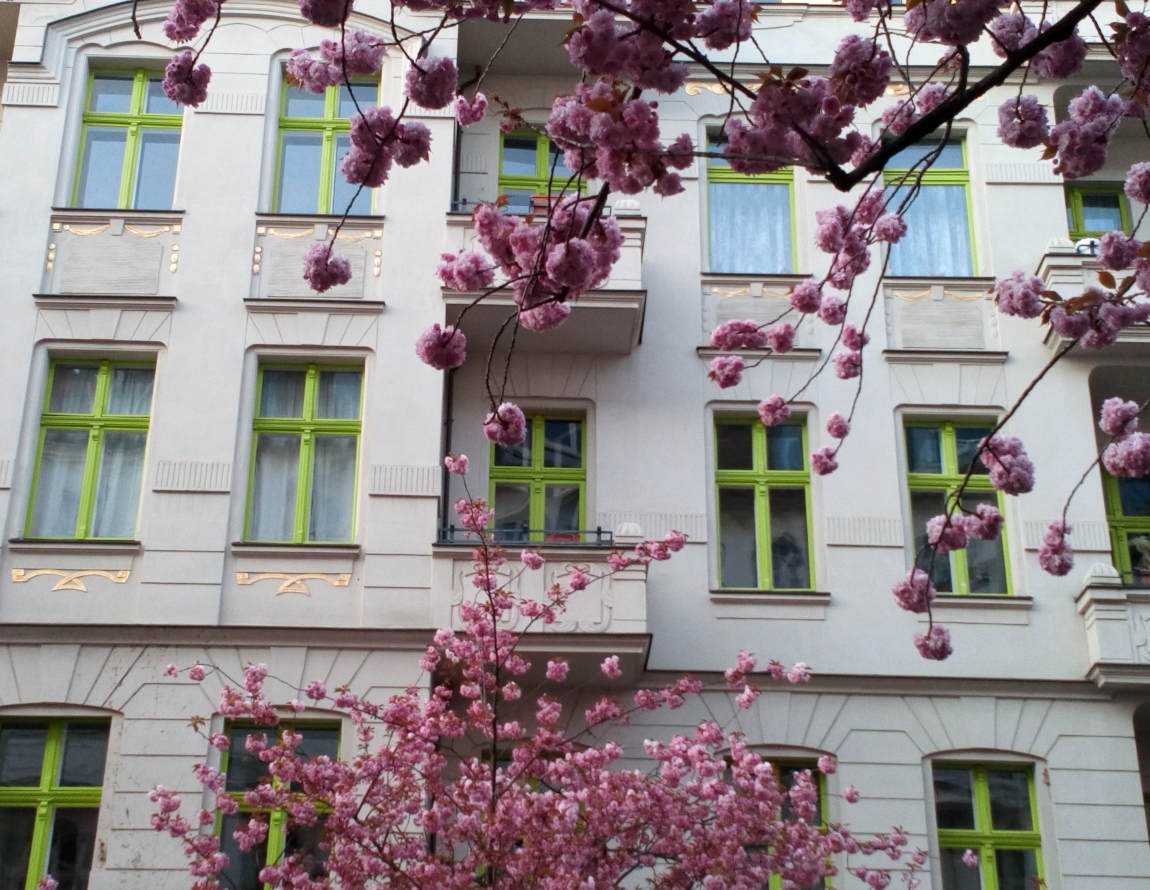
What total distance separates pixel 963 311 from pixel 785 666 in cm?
400

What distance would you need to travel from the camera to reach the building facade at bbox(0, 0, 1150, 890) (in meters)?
13.0

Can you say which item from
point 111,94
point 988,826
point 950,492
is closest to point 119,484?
point 111,94

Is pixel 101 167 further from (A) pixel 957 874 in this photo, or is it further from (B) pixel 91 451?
(A) pixel 957 874

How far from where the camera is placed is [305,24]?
15.9 metres

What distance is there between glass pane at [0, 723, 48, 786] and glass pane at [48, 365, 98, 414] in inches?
114

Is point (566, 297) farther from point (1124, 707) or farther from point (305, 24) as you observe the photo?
point (305, 24)

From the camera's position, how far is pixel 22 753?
12.9 meters

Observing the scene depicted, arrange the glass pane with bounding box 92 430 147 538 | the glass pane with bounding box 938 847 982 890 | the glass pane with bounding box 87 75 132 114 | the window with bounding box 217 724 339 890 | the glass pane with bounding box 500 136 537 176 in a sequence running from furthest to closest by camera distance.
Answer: the glass pane with bounding box 500 136 537 176 < the glass pane with bounding box 87 75 132 114 < the glass pane with bounding box 92 430 147 538 < the glass pane with bounding box 938 847 982 890 < the window with bounding box 217 724 339 890

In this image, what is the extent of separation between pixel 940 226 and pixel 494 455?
16.7ft

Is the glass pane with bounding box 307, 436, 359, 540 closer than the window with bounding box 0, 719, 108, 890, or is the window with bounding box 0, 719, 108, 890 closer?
the window with bounding box 0, 719, 108, 890

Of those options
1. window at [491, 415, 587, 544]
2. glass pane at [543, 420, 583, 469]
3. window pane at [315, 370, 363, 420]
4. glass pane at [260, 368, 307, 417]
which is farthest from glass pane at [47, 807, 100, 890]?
glass pane at [543, 420, 583, 469]

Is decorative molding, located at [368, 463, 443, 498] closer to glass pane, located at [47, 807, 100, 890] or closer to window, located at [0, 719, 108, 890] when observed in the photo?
window, located at [0, 719, 108, 890]

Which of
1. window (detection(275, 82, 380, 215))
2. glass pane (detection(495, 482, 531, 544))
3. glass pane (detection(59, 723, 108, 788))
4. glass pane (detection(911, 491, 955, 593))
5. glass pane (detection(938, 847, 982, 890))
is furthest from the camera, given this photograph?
window (detection(275, 82, 380, 215))

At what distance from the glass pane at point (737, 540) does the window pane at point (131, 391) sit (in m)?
5.25
